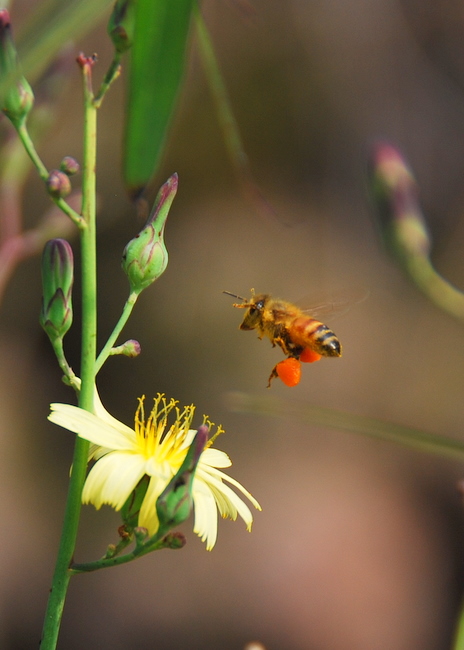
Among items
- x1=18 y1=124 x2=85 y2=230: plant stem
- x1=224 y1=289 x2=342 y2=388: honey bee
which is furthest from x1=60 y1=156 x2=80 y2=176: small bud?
x1=224 y1=289 x2=342 y2=388: honey bee

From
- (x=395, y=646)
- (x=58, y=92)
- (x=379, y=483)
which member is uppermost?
(x=58, y=92)

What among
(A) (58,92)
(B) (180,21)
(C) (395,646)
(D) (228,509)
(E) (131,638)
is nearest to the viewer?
(D) (228,509)

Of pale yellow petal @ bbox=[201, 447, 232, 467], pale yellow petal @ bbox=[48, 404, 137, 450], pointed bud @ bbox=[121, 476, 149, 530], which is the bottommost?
pointed bud @ bbox=[121, 476, 149, 530]

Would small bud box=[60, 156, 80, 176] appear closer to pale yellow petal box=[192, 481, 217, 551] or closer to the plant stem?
the plant stem

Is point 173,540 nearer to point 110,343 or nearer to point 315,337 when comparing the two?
point 110,343

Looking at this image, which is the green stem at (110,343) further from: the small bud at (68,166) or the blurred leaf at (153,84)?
the blurred leaf at (153,84)

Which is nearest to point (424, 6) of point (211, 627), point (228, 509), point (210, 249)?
point (210, 249)

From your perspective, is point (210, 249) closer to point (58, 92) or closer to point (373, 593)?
point (373, 593)
